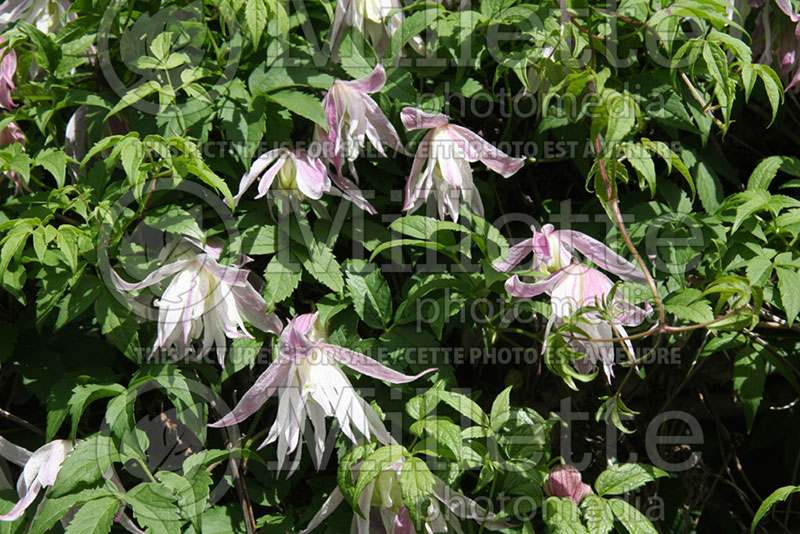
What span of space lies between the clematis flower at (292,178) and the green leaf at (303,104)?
6cm

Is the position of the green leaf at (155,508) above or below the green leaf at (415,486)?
below

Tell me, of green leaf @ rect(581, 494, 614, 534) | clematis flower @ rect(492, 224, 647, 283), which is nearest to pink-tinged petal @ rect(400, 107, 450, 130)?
clematis flower @ rect(492, 224, 647, 283)

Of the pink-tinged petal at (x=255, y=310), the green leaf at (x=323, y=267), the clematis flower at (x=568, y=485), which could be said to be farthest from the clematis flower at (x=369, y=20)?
the clematis flower at (x=568, y=485)

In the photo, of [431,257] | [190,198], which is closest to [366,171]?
[431,257]

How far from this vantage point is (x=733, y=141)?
1.63m

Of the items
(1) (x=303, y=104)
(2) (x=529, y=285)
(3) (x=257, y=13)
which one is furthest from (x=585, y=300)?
(3) (x=257, y=13)

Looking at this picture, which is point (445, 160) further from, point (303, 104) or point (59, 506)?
point (59, 506)

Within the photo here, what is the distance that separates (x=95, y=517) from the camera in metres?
1.06

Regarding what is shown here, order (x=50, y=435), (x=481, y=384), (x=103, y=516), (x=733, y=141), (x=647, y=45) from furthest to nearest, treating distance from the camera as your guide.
Result: (x=733, y=141), (x=481, y=384), (x=647, y=45), (x=50, y=435), (x=103, y=516)

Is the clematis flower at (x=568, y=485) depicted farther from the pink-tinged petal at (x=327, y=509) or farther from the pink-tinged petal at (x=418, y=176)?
the pink-tinged petal at (x=418, y=176)

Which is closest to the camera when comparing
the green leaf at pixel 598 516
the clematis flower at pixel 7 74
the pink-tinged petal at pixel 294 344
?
the pink-tinged petal at pixel 294 344

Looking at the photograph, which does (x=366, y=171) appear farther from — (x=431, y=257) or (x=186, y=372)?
(x=186, y=372)

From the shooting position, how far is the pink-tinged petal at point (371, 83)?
1.16m

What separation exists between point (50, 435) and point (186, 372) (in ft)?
0.70
